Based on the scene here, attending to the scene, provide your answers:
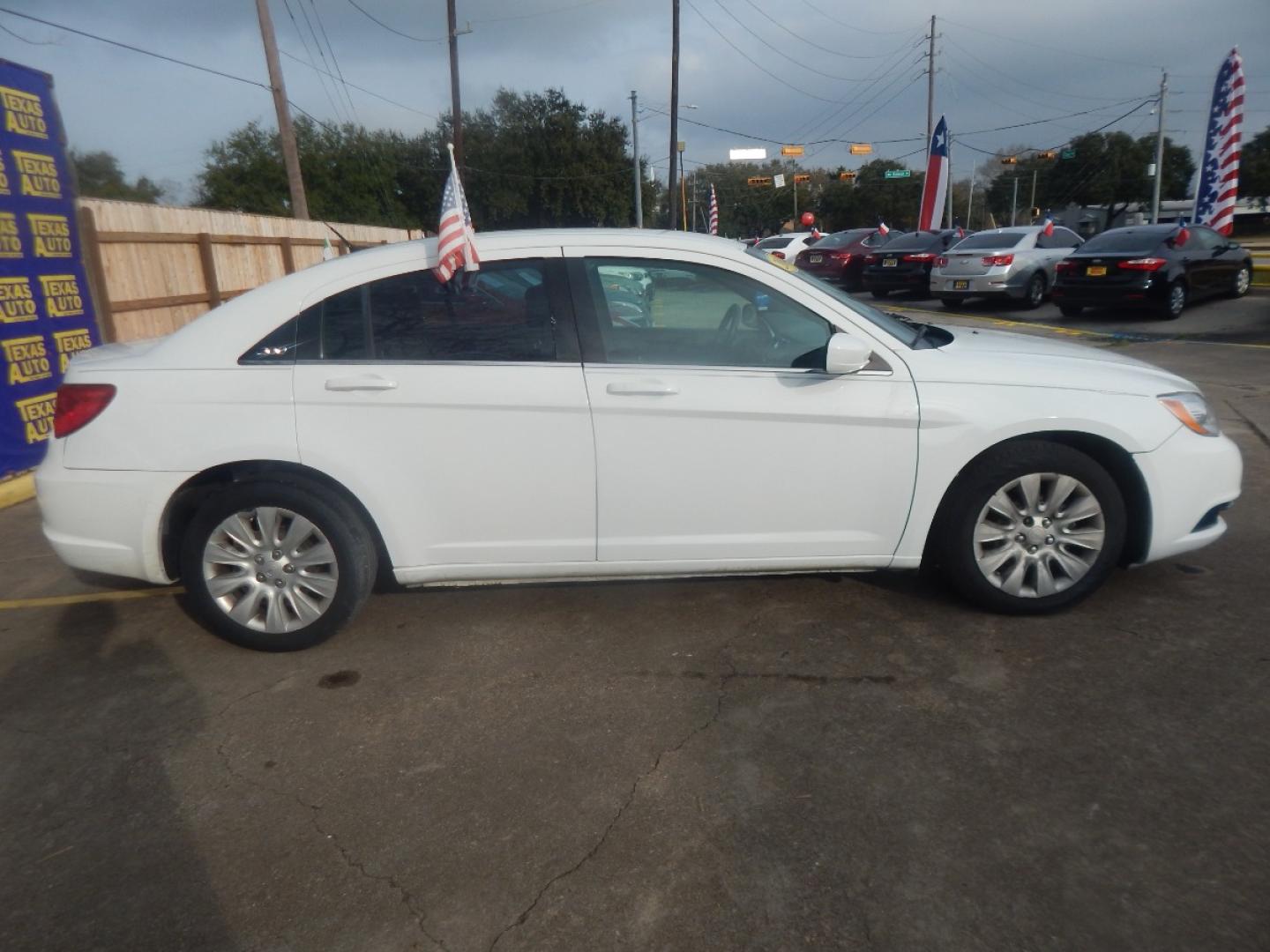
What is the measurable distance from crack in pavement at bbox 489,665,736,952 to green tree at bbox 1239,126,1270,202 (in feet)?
210

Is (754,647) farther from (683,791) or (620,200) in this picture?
(620,200)

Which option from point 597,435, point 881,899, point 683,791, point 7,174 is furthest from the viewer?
point 7,174

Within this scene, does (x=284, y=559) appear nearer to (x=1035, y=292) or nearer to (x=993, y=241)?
(x=1035, y=292)

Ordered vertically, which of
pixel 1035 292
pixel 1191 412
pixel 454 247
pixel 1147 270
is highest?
pixel 454 247

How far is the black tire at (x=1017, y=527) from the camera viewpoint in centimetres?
373

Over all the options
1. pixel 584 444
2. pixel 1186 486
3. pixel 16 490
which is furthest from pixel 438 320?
pixel 16 490

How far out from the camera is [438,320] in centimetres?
374

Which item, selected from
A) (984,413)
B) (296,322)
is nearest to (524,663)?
(296,322)

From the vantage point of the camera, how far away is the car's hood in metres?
3.74

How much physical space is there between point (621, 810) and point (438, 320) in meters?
2.06

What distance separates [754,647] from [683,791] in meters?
1.04

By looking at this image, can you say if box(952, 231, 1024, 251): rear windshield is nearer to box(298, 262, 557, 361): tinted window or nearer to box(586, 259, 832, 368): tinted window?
box(586, 259, 832, 368): tinted window

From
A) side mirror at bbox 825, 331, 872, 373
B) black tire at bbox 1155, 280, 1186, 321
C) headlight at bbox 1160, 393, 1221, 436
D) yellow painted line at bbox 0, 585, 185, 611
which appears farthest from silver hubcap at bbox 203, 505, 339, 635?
black tire at bbox 1155, 280, 1186, 321

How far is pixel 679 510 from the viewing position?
3734mm
